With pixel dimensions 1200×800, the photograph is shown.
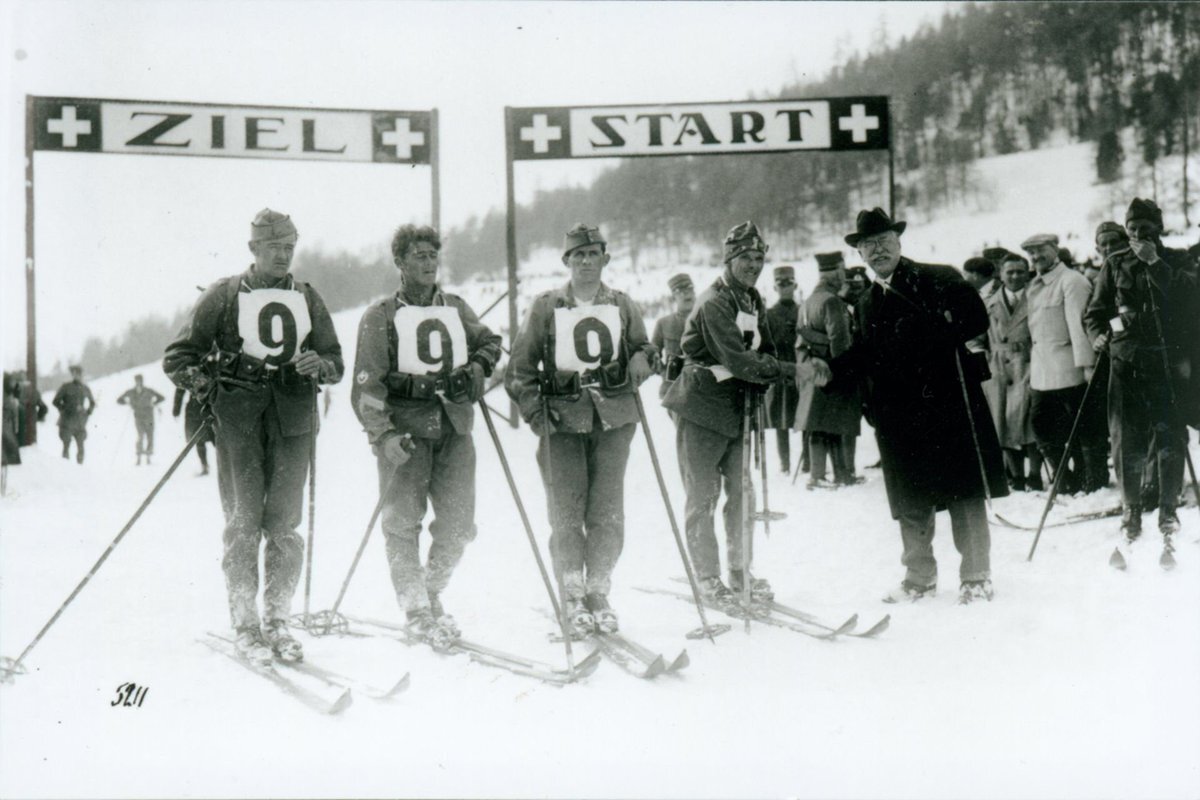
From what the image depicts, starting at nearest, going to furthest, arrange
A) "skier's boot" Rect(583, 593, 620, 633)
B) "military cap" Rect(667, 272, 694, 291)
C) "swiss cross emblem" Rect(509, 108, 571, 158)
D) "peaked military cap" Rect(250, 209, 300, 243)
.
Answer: "peaked military cap" Rect(250, 209, 300, 243) < "skier's boot" Rect(583, 593, 620, 633) < "swiss cross emblem" Rect(509, 108, 571, 158) < "military cap" Rect(667, 272, 694, 291)

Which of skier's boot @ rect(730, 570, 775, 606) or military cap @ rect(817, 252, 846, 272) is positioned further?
military cap @ rect(817, 252, 846, 272)

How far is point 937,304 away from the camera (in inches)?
155

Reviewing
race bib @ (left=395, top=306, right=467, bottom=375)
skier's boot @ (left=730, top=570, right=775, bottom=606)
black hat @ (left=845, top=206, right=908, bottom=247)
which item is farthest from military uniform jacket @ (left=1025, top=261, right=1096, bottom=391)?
race bib @ (left=395, top=306, right=467, bottom=375)

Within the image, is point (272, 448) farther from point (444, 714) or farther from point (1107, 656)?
point (1107, 656)

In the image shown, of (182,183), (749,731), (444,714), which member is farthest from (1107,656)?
(182,183)

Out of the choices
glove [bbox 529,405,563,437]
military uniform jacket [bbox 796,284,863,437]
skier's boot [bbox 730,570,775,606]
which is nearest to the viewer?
glove [bbox 529,405,563,437]

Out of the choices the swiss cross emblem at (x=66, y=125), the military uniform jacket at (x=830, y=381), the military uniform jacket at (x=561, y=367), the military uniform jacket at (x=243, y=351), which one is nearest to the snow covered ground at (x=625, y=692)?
the military uniform jacket at (x=243, y=351)

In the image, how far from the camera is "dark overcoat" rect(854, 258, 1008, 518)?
3.92m

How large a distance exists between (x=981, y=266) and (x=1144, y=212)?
1.91 metres

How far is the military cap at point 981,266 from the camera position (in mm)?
6191

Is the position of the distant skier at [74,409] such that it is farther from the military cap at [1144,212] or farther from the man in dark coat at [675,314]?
the military cap at [1144,212]

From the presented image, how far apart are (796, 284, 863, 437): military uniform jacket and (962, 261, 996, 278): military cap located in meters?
1.23

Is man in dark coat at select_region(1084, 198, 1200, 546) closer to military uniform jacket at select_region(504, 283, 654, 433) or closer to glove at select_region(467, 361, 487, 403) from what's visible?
military uniform jacket at select_region(504, 283, 654, 433)

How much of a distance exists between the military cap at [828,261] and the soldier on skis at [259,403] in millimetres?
3468
